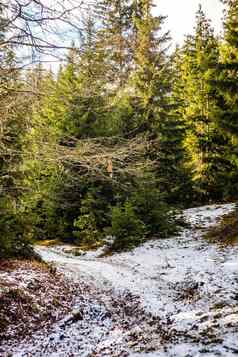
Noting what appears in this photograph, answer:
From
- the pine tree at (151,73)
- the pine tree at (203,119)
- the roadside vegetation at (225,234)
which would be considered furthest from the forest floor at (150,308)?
the pine tree at (151,73)

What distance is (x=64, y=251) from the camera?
56.9ft

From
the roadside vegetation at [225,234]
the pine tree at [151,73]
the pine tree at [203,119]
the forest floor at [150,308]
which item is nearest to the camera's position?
the forest floor at [150,308]

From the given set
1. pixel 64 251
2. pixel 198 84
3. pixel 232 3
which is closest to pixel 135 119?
pixel 198 84

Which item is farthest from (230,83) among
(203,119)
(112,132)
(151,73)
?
(151,73)

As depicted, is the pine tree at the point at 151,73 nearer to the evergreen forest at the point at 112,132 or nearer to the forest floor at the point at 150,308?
the evergreen forest at the point at 112,132

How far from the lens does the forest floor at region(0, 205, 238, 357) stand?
620 centimetres

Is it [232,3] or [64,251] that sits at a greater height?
[232,3]

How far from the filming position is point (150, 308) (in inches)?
356

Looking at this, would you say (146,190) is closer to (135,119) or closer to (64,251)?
(64,251)

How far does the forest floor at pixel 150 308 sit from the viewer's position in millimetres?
6199

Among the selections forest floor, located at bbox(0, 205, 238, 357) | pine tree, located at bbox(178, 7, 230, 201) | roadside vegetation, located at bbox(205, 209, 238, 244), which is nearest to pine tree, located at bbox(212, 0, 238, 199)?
pine tree, located at bbox(178, 7, 230, 201)

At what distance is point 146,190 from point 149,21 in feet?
48.2

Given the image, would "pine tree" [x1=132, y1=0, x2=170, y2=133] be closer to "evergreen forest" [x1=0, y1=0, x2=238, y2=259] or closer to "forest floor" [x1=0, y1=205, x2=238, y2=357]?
"evergreen forest" [x1=0, y1=0, x2=238, y2=259]

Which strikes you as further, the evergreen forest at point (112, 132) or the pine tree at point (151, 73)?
the pine tree at point (151, 73)
